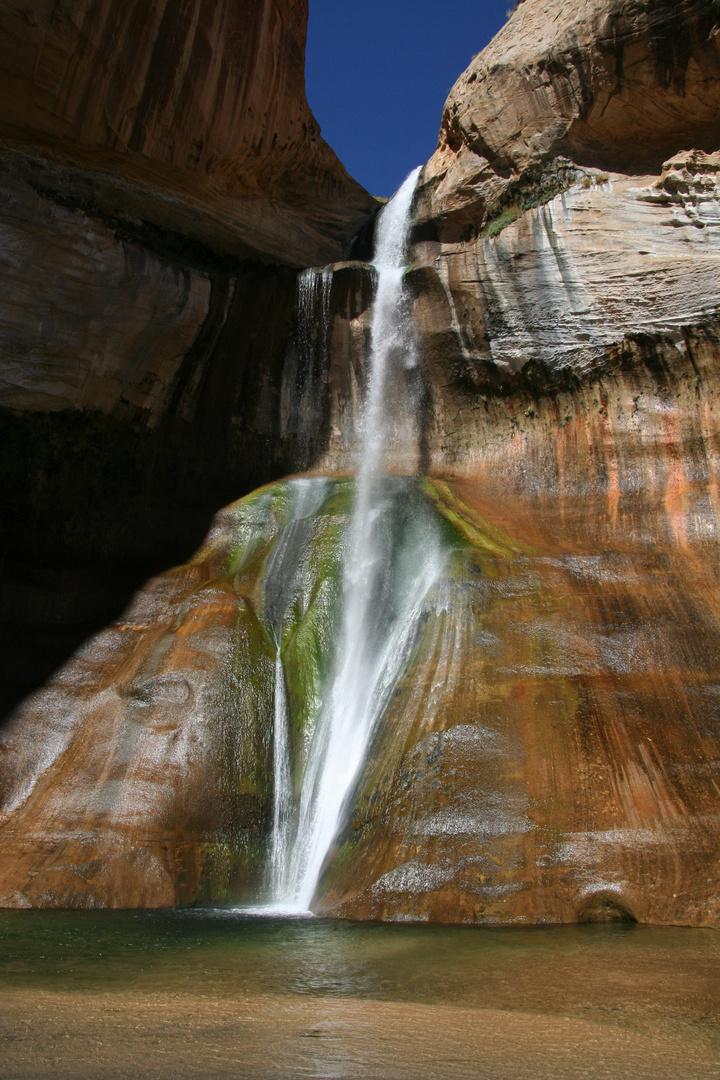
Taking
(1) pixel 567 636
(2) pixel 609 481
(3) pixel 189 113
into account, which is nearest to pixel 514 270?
(2) pixel 609 481

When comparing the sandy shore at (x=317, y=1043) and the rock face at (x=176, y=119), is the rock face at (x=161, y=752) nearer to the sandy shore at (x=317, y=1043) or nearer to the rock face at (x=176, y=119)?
the sandy shore at (x=317, y=1043)

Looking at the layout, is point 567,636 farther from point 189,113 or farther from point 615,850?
point 189,113

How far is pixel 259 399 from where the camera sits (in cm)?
1597

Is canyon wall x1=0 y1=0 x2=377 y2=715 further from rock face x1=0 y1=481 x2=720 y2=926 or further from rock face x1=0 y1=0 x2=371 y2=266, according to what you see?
rock face x1=0 y1=481 x2=720 y2=926

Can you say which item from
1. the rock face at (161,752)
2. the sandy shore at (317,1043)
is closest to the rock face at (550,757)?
the rock face at (161,752)

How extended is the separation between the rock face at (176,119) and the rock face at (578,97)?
134 inches

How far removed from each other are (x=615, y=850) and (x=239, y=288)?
11998mm

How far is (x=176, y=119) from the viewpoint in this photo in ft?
47.4

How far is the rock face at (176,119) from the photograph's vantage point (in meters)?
12.7

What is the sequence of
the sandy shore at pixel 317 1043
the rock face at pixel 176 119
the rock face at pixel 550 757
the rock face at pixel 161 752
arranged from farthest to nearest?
1. the rock face at pixel 176 119
2. the rock face at pixel 161 752
3. the rock face at pixel 550 757
4. the sandy shore at pixel 317 1043

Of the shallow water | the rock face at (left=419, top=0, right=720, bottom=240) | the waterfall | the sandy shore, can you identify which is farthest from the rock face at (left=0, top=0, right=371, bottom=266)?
the sandy shore

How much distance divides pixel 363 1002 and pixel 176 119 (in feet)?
47.4

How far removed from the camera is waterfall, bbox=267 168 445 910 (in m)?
8.75

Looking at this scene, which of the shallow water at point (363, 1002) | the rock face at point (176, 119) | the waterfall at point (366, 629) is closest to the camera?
the shallow water at point (363, 1002)
